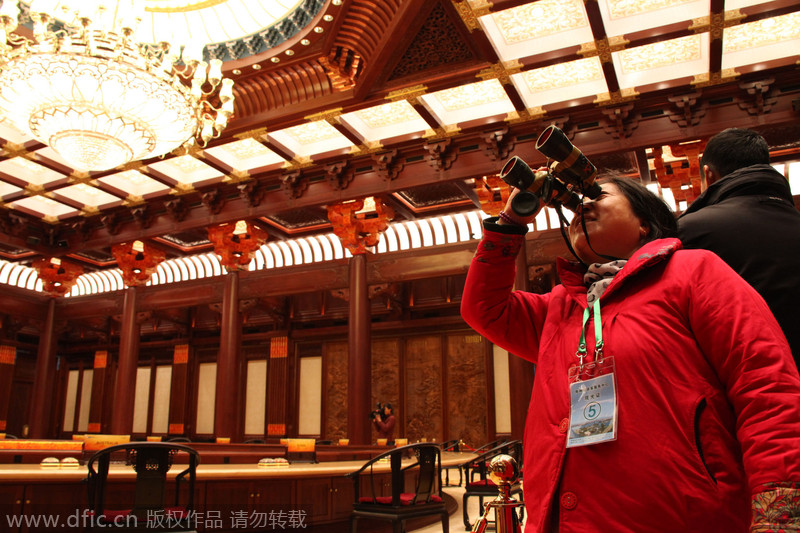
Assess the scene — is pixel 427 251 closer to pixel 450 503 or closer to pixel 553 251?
pixel 553 251

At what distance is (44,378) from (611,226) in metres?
12.4

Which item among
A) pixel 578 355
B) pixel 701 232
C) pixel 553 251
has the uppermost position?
pixel 553 251

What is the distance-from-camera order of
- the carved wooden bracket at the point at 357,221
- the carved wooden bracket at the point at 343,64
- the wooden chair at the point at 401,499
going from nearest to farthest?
the wooden chair at the point at 401,499
the carved wooden bracket at the point at 343,64
the carved wooden bracket at the point at 357,221

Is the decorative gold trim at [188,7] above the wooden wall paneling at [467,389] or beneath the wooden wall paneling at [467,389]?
above

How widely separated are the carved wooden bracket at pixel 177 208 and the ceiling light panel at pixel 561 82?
212 inches

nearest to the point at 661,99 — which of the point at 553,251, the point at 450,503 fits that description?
the point at 553,251

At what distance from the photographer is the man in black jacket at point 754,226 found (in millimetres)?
1178

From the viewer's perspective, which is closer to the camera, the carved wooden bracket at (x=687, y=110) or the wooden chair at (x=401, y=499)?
the wooden chair at (x=401, y=499)

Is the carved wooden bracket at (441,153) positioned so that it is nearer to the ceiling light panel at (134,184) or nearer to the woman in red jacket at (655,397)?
the ceiling light panel at (134,184)

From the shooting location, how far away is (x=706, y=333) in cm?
100

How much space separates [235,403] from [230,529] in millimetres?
5142

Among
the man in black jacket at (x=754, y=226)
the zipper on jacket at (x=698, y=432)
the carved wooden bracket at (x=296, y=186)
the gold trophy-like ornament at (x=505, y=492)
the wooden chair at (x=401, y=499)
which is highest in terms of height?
the carved wooden bracket at (x=296, y=186)

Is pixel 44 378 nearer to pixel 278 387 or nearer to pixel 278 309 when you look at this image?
pixel 278 387

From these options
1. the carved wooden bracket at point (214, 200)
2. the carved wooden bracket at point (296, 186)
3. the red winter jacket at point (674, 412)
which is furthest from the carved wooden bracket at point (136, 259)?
the red winter jacket at point (674, 412)
